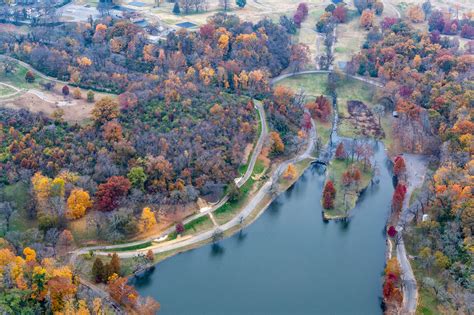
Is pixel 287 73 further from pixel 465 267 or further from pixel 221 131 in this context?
pixel 465 267

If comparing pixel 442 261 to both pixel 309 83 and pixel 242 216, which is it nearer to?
pixel 242 216

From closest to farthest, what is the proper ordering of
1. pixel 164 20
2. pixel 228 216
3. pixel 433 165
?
1. pixel 228 216
2. pixel 433 165
3. pixel 164 20

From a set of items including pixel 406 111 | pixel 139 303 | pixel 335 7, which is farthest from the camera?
pixel 335 7

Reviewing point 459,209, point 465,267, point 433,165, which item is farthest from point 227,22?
point 465,267

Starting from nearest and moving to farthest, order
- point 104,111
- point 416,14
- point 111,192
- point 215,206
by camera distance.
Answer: point 111,192, point 215,206, point 104,111, point 416,14

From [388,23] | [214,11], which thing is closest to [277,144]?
[388,23]

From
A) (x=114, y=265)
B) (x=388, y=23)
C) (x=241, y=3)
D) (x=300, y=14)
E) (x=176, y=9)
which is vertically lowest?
(x=114, y=265)

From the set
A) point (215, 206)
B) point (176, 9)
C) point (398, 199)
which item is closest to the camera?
point (398, 199)

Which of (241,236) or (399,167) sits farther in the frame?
(399,167)
